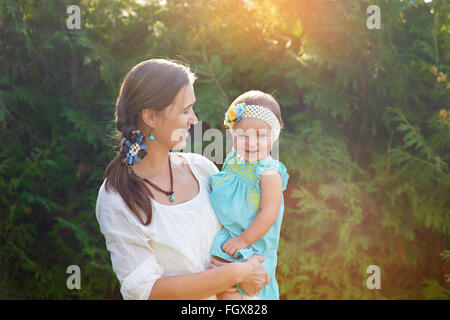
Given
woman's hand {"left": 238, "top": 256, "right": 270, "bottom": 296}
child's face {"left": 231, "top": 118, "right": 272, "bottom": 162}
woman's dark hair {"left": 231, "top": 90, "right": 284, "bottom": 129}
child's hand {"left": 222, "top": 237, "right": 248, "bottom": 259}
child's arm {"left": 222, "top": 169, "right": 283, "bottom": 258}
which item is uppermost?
woman's dark hair {"left": 231, "top": 90, "right": 284, "bottom": 129}

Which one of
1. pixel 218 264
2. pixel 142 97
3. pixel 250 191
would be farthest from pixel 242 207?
pixel 142 97

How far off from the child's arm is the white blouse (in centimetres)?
12

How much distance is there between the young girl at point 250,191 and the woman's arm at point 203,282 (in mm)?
104

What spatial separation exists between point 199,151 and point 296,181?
36.0 inches

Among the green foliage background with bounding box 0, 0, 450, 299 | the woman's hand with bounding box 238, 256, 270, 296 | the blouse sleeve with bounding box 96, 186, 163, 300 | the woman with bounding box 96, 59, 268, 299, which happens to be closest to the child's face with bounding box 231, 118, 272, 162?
the woman with bounding box 96, 59, 268, 299

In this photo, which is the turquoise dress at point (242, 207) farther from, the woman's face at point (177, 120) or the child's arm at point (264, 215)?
the woman's face at point (177, 120)

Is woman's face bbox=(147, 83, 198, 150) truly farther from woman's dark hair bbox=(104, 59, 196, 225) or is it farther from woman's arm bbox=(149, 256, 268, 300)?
woman's arm bbox=(149, 256, 268, 300)

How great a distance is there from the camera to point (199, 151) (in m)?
3.90

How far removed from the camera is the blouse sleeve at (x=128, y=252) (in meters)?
1.93

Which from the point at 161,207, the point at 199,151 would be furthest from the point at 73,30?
the point at 161,207

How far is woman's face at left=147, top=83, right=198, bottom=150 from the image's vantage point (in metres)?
2.16

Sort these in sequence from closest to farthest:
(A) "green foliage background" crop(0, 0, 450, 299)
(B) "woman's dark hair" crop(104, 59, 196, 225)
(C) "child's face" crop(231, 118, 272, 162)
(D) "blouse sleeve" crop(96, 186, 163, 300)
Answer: (D) "blouse sleeve" crop(96, 186, 163, 300) < (B) "woman's dark hair" crop(104, 59, 196, 225) < (C) "child's face" crop(231, 118, 272, 162) < (A) "green foliage background" crop(0, 0, 450, 299)

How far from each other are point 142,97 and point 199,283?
877 mm

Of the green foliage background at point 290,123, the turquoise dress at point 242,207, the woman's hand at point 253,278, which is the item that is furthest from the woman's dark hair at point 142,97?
the green foliage background at point 290,123
